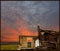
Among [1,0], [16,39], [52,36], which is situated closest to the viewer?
[52,36]

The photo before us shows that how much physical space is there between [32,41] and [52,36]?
7403 mm

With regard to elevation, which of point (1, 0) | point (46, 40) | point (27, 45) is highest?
point (1, 0)

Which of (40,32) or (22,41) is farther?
(22,41)

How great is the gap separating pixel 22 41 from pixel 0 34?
2.91 meters

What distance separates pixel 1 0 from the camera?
1362 centimetres

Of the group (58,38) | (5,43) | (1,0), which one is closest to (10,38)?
(5,43)

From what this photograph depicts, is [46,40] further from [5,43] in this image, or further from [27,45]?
[5,43]

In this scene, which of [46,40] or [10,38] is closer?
[46,40]

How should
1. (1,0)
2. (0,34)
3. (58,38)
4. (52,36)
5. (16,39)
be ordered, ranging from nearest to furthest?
(52,36) → (58,38) → (1,0) → (0,34) → (16,39)

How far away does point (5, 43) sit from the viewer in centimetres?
1786

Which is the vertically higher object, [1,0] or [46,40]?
[1,0]

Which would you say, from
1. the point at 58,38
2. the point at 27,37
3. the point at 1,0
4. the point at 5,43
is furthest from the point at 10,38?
the point at 58,38

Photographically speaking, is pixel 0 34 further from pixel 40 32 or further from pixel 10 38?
pixel 40 32

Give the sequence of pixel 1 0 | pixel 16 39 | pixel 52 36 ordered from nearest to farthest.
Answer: pixel 52 36
pixel 1 0
pixel 16 39
